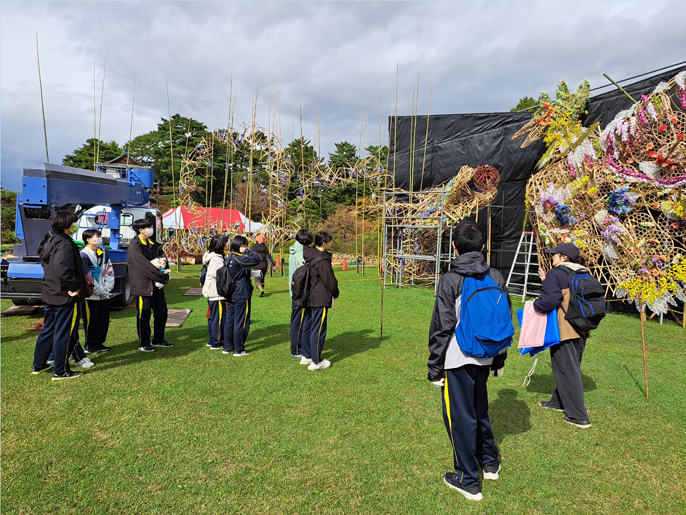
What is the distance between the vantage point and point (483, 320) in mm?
2373

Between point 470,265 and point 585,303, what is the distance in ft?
5.47

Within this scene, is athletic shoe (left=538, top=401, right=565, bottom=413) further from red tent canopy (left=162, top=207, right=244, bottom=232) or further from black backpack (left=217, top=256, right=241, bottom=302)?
red tent canopy (left=162, top=207, right=244, bottom=232)

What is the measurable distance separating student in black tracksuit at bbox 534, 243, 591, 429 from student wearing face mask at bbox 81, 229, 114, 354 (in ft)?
16.3

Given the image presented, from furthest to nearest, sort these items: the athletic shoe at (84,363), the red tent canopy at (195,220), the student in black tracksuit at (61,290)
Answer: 1. the red tent canopy at (195,220)
2. the athletic shoe at (84,363)
3. the student in black tracksuit at (61,290)

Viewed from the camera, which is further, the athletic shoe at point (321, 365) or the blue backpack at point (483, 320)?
the athletic shoe at point (321, 365)

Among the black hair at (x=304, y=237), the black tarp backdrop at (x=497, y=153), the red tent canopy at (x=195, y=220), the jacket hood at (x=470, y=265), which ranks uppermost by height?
the black tarp backdrop at (x=497, y=153)

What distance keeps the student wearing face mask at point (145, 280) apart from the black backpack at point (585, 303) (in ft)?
15.0

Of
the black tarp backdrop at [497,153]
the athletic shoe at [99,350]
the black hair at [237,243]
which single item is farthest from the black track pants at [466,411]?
the black tarp backdrop at [497,153]

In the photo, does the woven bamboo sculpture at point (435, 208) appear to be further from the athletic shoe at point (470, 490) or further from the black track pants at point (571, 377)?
the athletic shoe at point (470, 490)

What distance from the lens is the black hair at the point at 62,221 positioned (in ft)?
13.6

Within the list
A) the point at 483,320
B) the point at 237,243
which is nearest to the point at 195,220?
the point at 237,243

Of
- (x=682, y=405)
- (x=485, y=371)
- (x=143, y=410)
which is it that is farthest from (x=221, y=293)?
(x=682, y=405)

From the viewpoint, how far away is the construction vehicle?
6.00m

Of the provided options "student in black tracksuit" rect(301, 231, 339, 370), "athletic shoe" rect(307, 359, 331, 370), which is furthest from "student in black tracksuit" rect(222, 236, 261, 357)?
"athletic shoe" rect(307, 359, 331, 370)
